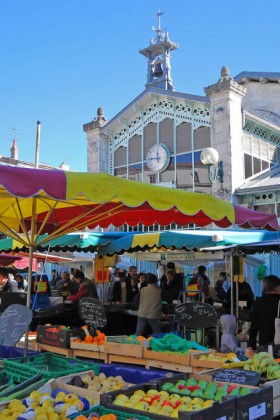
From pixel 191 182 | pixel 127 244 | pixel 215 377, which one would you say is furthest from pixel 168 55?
pixel 215 377

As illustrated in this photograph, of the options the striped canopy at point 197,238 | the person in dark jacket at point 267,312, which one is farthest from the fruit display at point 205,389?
the striped canopy at point 197,238

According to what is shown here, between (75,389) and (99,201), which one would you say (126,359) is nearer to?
(75,389)

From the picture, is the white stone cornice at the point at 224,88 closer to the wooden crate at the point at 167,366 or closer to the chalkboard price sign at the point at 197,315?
the chalkboard price sign at the point at 197,315

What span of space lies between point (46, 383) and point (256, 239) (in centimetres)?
638

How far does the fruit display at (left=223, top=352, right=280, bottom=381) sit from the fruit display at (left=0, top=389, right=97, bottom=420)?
1.61 metres

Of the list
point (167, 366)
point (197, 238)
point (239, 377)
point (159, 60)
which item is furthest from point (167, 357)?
→ point (159, 60)

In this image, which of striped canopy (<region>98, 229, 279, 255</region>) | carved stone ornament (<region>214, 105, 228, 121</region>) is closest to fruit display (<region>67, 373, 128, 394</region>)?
striped canopy (<region>98, 229, 279, 255</region>)

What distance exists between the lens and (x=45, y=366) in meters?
4.70

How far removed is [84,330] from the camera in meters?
6.75

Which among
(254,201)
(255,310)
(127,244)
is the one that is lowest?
(255,310)

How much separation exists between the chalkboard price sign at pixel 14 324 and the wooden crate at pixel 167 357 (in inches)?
61.9

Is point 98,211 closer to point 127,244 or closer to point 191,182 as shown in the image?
point 127,244

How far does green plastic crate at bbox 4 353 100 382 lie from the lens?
421cm

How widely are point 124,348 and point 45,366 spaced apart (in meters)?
1.53
